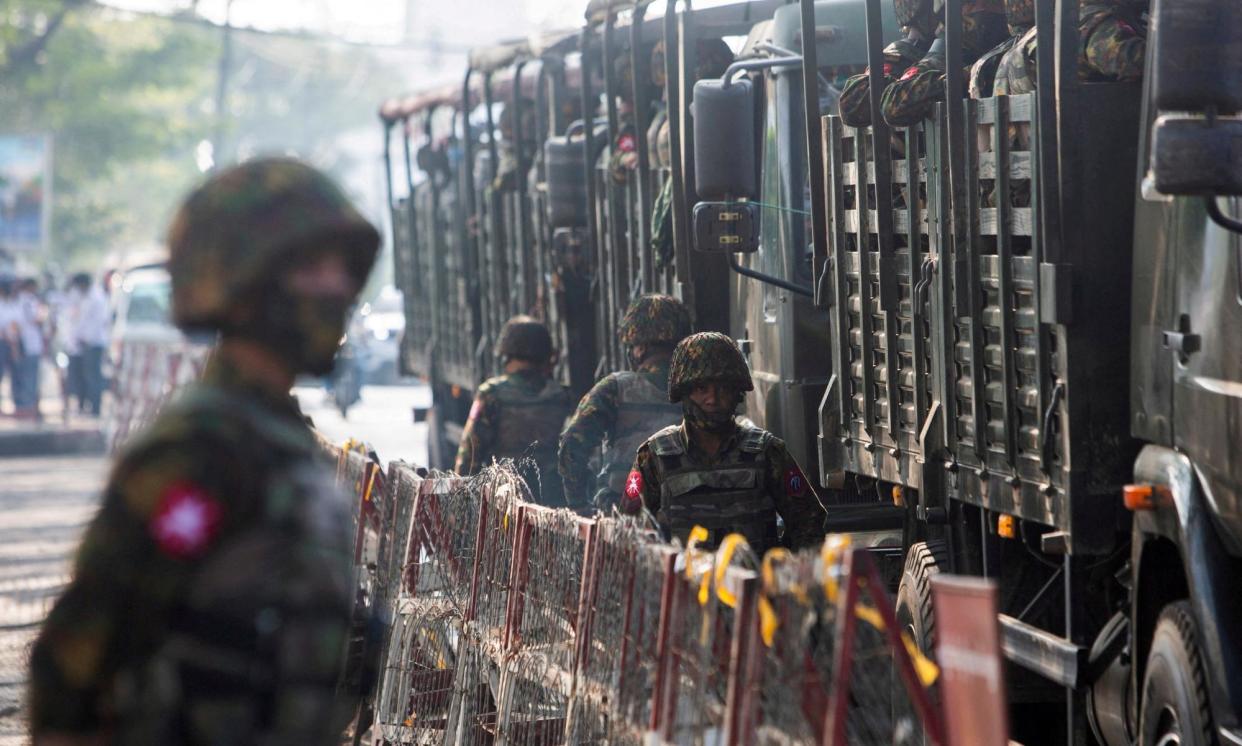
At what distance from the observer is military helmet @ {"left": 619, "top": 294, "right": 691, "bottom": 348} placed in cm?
893

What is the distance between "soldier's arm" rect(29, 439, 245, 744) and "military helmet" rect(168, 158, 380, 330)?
0.69 ft

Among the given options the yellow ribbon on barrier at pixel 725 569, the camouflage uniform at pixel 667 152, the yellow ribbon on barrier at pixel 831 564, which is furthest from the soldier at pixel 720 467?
the yellow ribbon on barrier at pixel 831 564

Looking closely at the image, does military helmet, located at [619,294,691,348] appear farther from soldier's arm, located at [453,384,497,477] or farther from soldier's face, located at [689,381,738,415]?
soldier's face, located at [689,381,738,415]

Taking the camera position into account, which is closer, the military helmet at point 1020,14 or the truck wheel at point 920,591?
the military helmet at point 1020,14

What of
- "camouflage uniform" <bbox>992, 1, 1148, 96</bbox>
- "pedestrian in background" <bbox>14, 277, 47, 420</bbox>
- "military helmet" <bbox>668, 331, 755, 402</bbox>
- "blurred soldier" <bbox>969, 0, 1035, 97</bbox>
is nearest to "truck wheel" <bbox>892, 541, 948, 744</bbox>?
"military helmet" <bbox>668, 331, 755, 402</bbox>

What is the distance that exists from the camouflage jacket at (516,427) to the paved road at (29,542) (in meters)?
1.72

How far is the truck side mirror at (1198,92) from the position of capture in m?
4.61

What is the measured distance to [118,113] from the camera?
47781 millimetres

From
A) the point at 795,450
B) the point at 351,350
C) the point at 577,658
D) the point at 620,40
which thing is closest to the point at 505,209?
the point at 620,40

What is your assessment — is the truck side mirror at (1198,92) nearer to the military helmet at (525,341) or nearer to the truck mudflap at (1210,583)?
the truck mudflap at (1210,583)

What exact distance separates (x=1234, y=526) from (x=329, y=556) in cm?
290

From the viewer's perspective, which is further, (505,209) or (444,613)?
(505,209)

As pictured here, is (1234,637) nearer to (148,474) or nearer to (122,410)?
(148,474)

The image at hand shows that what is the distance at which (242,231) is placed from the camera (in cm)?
293
